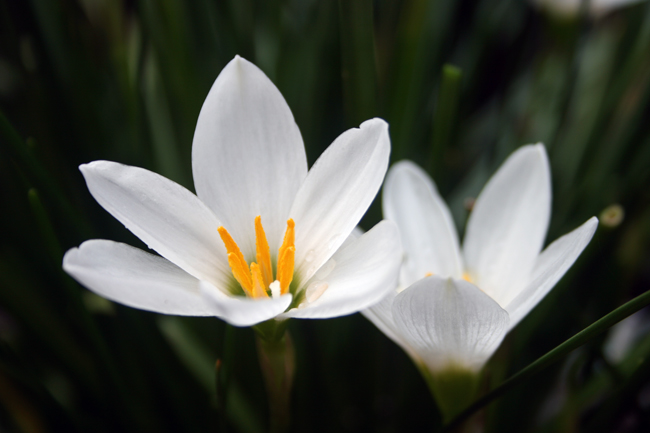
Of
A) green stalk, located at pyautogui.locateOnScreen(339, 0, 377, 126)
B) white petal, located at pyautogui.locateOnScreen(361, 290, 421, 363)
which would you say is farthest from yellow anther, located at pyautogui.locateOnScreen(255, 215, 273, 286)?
green stalk, located at pyautogui.locateOnScreen(339, 0, 377, 126)

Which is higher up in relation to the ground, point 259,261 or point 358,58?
point 358,58

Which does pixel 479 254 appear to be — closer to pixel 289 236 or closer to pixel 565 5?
pixel 289 236

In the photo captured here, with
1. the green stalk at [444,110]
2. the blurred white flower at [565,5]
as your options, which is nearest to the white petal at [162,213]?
the green stalk at [444,110]

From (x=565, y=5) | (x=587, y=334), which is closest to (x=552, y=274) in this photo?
(x=587, y=334)

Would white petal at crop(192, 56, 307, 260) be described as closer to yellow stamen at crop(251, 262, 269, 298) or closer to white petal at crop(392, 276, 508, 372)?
yellow stamen at crop(251, 262, 269, 298)

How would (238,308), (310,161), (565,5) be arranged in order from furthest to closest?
(565,5), (310,161), (238,308)

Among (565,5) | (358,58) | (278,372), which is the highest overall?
(565,5)
